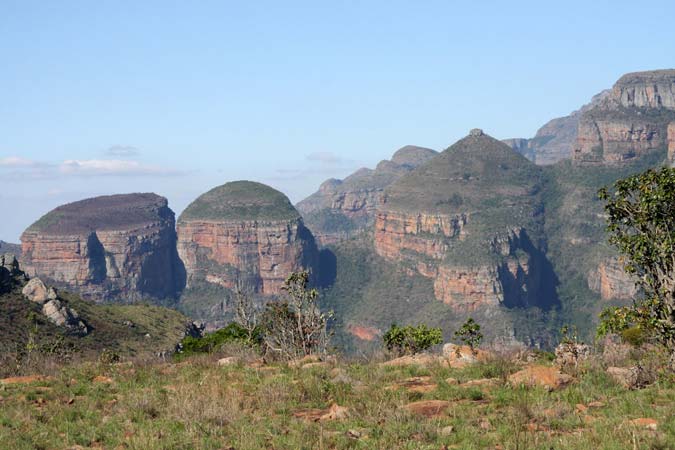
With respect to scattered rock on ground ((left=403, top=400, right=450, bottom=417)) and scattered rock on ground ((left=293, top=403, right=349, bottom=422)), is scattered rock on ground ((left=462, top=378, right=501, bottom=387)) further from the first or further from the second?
scattered rock on ground ((left=293, top=403, right=349, bottom=422))

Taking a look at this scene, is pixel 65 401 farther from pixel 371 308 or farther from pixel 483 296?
pixel 371 308

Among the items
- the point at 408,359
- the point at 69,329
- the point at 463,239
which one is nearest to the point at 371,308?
the point at 463,239

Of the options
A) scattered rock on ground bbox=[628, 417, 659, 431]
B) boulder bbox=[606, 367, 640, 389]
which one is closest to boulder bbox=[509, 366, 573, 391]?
boulder bbox=[606, 367, 640, 389]

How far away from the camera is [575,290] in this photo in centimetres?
18550

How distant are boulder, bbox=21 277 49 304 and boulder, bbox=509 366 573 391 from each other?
5817 centimetres

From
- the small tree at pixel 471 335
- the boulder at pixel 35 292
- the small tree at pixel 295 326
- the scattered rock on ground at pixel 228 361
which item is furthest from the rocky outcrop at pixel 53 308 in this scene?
the scattered rock on ground at pixel 228 361

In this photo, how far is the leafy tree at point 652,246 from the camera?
16.8 m

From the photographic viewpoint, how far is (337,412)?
534 inches

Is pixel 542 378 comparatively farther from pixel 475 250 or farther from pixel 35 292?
pixel 475 250

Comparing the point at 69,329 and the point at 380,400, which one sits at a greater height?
the point at 380,400

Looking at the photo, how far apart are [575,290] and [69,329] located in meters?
151

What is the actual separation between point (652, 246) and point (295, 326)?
1781 centimetres

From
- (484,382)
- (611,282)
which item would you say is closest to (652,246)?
(484,382)

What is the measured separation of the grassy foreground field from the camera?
38.4 ft
